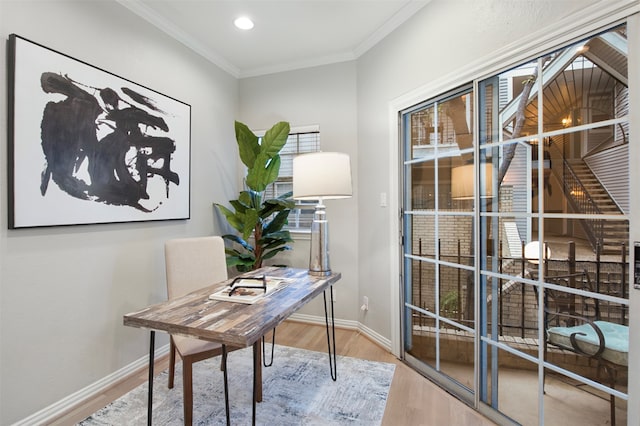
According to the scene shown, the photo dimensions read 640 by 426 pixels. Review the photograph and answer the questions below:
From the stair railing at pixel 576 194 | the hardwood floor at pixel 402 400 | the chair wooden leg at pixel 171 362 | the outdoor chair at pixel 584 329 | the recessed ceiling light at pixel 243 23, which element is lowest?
the hardwood floor at pixel 402 400

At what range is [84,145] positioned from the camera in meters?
2.01

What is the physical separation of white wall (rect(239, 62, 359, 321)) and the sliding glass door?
Result: 0.96 meters

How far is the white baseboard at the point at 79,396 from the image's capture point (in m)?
1.80

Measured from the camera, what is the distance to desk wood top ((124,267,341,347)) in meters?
1.20

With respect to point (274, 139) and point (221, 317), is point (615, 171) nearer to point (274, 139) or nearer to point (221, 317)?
point (221, 317)

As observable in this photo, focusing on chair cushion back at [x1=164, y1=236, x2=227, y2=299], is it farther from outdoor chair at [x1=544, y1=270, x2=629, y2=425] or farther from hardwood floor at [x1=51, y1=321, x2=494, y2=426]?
outdoor chair at [x1=544, y1=270, x2=629, y2=425]

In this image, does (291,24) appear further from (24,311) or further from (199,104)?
(24,311)

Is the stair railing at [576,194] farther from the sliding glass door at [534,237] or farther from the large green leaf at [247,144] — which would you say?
the large green leaf at [247,144]

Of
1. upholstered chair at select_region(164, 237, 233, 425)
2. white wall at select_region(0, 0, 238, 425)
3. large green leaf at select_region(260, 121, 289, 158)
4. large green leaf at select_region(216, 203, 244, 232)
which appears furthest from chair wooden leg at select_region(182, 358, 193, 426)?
large green leaf at select_region(260, 121, 289, 158)

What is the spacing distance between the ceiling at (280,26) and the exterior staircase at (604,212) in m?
1.65

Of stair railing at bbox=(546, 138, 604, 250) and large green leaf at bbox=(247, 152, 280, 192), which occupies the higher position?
large green leaf at bbox=(247, 152, 280, 192)

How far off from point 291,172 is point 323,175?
5.16 ft

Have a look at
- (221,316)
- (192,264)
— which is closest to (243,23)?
(192,264)

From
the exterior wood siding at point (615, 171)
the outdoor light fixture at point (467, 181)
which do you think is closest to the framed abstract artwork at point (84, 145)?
the outdoor light fixture at point (467, 181)
